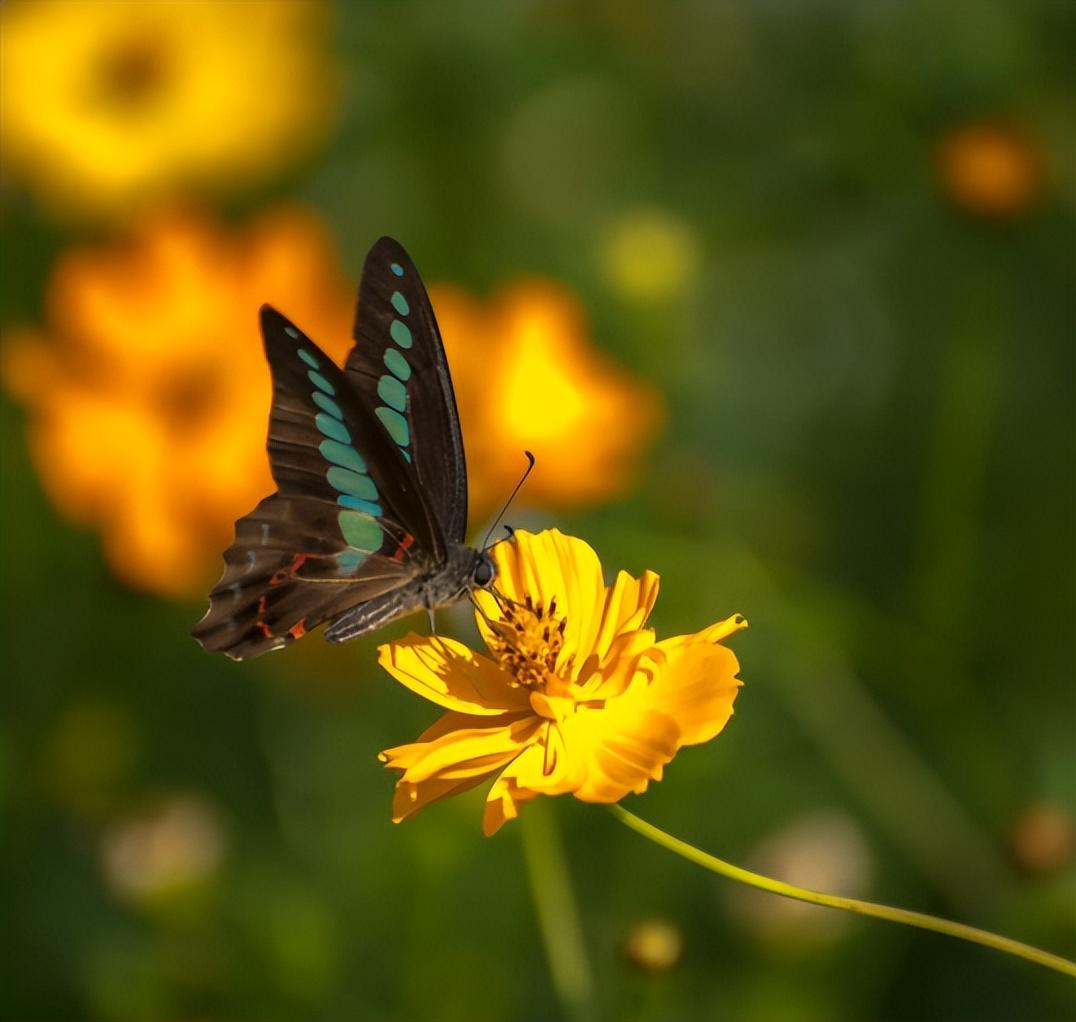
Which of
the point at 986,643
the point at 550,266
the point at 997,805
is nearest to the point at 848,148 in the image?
the point at 550,266

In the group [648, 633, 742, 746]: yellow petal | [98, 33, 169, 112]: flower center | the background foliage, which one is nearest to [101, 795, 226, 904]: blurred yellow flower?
the background foliage

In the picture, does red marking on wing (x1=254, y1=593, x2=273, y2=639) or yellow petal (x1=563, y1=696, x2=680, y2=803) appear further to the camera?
red marking on wing (x1=254, y1=593, x2=273, y2=639)

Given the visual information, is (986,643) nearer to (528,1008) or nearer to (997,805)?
(997,805)

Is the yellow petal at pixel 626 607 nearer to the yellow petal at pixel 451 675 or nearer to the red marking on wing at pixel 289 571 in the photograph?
the yellow petal at pixel 451 675

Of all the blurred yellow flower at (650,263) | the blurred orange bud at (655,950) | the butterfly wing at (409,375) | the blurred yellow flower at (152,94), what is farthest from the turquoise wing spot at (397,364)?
the blurred yellow flower at (152,94)

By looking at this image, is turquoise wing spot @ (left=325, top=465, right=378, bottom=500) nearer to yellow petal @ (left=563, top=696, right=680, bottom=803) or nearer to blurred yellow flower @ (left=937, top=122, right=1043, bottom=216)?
yellow petal @ (left=563, top=696, right=680, bottom=803)

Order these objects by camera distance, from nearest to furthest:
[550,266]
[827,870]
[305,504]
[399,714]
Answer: [305,504], [827,870], [399,714], [550,266]
